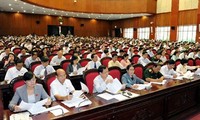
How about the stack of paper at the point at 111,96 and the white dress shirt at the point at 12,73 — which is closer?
the stack of paper at the point at 111,96

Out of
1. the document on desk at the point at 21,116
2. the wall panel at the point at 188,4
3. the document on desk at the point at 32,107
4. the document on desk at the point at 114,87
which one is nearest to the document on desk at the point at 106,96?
the document on desk at the point at 114,87

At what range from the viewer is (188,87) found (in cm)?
432

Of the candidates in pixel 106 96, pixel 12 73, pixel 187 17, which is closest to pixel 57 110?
pixel 106 96

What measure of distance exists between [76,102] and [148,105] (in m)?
1.26

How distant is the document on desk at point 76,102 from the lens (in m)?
2.83

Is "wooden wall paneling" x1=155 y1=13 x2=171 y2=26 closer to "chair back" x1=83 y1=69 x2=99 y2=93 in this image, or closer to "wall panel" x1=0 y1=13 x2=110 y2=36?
"wall panel" x1=0 y1=13 x2=110 y2=36

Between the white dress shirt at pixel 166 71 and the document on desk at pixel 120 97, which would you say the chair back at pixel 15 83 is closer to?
the document on desk at pixel 120 97

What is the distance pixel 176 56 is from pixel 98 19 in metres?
23.4

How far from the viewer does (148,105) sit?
11.3 ft

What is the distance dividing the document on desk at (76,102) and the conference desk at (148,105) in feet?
0.24

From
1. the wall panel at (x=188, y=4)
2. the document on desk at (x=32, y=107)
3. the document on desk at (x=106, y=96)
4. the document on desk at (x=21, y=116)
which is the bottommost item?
the document on desk at (x=106, y=96)

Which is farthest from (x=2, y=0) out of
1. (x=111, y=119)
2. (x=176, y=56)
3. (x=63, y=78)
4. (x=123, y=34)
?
(x=123, y=34)

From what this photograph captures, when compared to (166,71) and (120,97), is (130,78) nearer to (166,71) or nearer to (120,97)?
(120,97)

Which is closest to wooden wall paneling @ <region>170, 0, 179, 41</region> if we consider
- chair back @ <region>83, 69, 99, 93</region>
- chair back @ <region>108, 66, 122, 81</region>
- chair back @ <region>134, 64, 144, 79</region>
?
chair back @ <region>134, 64, 144, 79</region>
